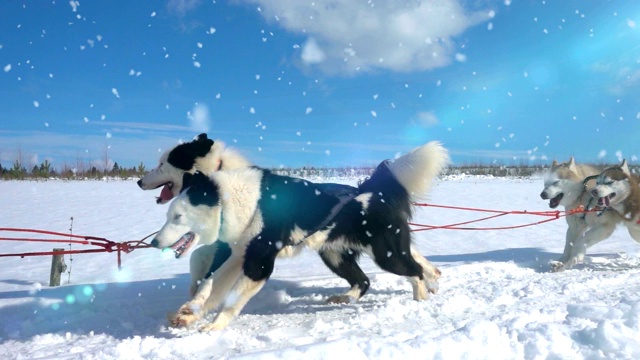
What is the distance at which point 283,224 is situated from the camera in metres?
3.42

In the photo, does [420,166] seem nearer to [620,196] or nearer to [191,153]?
[191,153]

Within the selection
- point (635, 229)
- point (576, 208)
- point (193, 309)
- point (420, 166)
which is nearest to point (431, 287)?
point (420, 166)

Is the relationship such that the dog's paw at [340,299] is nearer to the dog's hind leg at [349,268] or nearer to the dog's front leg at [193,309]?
the dog's hind leg at [349,268]

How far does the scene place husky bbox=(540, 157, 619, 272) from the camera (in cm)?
562

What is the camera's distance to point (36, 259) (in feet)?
23.0

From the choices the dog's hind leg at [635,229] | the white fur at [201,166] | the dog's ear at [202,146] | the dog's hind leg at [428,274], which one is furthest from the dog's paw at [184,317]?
the dog's hind leg at [635,229]

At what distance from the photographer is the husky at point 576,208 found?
562cm

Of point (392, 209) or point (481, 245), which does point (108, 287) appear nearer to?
Result: point (392, 209)

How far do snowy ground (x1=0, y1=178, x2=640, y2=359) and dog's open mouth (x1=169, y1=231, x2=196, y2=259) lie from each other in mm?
504

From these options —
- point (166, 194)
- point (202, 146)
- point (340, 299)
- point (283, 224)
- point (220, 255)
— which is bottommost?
point (340, 299)

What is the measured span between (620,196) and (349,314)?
400cm

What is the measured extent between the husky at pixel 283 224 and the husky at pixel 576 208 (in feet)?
7.70

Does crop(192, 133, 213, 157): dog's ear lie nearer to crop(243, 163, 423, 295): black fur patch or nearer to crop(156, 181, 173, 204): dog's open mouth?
crop(156, 181, 173, 204): dog's open mouth

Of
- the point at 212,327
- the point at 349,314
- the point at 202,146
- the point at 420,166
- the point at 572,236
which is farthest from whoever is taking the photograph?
the point at 572,236
